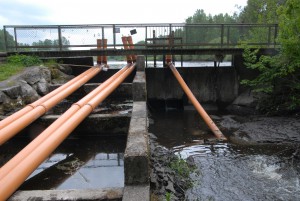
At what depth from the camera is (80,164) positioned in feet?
18.1

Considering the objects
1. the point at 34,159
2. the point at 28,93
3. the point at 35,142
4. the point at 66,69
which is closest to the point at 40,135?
the point at 35,142

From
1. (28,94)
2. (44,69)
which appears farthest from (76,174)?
(44,69)

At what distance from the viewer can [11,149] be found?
6176 millimetres

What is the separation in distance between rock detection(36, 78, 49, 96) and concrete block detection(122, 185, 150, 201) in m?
6.49

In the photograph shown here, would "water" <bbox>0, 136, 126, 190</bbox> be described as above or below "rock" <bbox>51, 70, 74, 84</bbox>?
below

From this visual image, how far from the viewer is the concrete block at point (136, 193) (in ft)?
11.2

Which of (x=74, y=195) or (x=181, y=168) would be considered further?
(x=181, y=168)

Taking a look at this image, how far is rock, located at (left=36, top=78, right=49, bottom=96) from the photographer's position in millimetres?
9086

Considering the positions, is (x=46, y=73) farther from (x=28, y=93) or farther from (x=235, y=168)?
(x=235, y=168)

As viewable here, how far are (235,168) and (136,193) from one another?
3739 mm

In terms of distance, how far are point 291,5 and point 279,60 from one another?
222 cm

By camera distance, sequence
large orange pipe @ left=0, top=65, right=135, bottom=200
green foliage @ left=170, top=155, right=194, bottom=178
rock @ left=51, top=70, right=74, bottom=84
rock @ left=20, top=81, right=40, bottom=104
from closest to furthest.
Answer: large orange pipe @ left=0, top=65, right=135, bottom=200 < green foliage @ left=170, top=155, right=194, bottom=178 < rock @ left=20, top=81, right=40, bottom=104 < rock @ left=51, top=70, right=74, bottom=84

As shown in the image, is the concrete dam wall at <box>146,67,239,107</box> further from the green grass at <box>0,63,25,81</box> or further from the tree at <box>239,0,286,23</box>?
the tree at <box>239,0,286,23</box>

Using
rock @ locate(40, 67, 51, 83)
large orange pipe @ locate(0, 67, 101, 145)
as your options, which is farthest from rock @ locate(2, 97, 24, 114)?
rock @ locate(40, 67, 51, 83)
